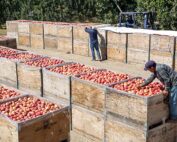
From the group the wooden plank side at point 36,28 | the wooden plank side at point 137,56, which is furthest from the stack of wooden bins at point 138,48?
the wooden plank side at point 36,28

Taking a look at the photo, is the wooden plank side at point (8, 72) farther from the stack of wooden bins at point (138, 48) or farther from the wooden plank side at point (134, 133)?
the stack of wooden bins at point (138, 48)

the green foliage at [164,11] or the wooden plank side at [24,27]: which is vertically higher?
the green foliage at [164,11]

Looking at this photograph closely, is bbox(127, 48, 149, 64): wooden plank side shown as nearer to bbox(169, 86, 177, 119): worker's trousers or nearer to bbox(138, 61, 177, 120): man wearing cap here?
bbox(138, 61, 177, 120): man wearing cap

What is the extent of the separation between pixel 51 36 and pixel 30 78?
1108cm

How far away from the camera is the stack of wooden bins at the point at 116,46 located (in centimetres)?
1809

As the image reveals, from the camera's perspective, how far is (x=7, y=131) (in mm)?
7348

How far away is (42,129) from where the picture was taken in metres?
7.37

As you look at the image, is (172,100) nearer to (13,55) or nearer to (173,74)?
(173,74)

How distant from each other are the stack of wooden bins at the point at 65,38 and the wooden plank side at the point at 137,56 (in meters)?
4.36

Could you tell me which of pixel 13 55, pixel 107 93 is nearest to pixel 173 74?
pixel 107 93

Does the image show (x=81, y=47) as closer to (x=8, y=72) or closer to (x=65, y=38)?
(x=65, y=38)

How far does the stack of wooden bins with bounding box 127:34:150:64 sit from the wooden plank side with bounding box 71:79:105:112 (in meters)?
7.65

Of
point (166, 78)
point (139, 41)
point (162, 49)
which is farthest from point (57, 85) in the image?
point (139, 41)

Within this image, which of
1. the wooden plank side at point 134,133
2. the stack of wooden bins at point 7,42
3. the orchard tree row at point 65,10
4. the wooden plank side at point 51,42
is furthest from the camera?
the orchard tree row at point 65,10
